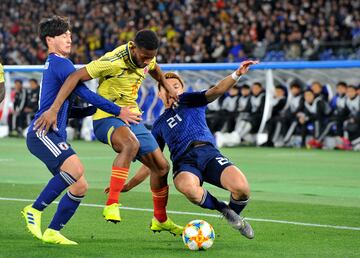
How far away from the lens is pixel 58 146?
8570 mm

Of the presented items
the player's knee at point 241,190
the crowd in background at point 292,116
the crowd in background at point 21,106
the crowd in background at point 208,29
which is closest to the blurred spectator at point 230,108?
the crowd in background at point 292,116

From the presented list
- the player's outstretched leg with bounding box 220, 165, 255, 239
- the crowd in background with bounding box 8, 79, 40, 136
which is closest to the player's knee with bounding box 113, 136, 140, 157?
the player's outstretched leg with bounding box 220, 165, 255, 239

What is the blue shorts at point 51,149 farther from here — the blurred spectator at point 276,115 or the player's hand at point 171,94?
the blurred spectator at point 276,115

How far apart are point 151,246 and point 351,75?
1593 cm

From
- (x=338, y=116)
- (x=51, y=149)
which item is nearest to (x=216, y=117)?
(x=338, y=116)

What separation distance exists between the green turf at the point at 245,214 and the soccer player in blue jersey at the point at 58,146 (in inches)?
10.3

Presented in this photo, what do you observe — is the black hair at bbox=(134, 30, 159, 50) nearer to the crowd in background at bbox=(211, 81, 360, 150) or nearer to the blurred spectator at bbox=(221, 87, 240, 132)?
the crowd in background at bbox=(211, 81, 360, 150)

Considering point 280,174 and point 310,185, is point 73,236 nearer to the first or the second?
point 310,185

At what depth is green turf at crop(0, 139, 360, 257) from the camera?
828 centimetres

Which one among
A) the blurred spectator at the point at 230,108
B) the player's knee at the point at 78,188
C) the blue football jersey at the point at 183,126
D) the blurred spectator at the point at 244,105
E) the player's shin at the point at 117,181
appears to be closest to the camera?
the player's knee at the point at 78,188

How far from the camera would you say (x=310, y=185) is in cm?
1466

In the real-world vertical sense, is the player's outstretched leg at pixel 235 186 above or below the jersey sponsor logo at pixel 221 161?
below

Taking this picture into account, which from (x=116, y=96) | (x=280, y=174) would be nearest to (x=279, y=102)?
(x=280, y=174)

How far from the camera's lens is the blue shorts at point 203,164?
9.24 m
